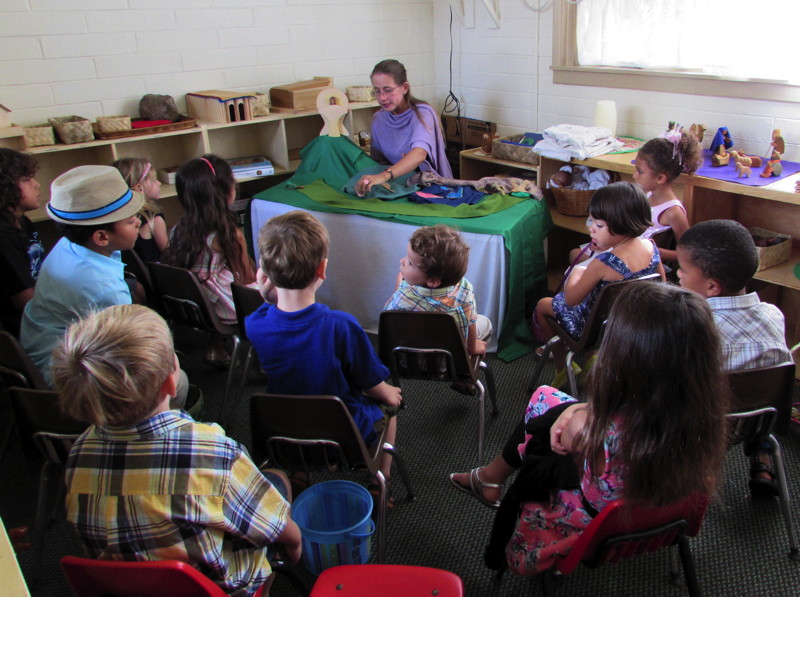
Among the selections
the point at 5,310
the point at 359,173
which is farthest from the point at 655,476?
the point at 359,173

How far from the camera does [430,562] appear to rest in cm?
191

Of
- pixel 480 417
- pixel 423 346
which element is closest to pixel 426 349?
pixel 423 346

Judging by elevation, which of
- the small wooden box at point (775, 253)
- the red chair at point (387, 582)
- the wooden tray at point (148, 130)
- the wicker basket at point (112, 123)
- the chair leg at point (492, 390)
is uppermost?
the wicker basket at point (112, 123)

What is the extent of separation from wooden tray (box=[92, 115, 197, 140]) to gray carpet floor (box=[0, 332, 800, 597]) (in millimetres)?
1693

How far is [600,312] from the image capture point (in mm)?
2215

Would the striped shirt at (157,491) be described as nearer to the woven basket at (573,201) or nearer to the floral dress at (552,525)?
the floral dress at (552,525)

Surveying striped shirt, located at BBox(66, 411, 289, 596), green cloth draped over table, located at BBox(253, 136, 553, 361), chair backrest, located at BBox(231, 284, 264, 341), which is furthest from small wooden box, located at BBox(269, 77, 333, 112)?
striped shirt, located at BBox(66, 411, 289, 596)

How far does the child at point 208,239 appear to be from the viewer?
8.63ft

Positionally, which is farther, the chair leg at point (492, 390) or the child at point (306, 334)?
the chair leg at point (492, 390)

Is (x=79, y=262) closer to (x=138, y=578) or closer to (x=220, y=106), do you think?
(x=138, y=578)

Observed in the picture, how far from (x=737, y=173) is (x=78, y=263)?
104 inches

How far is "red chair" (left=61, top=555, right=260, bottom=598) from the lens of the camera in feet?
3.34

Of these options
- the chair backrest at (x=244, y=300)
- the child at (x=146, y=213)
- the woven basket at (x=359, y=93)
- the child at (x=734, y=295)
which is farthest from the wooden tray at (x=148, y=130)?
the child at (x=734, y=295)

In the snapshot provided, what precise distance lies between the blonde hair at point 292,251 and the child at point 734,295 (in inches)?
43.4
